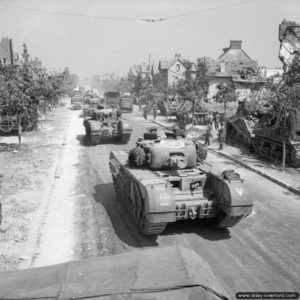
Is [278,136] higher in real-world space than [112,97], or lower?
lower

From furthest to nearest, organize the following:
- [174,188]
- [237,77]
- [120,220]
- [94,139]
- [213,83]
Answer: [213,83] → [237,77] → [94,139] → [120,220] → [174,188]

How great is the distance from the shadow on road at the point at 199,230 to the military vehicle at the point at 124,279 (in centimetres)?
421

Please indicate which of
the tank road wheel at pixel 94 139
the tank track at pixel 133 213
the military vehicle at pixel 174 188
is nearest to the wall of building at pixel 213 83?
the tank road wheel at pixel 94 139

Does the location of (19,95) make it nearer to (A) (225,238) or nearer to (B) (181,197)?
(B) (181,197)

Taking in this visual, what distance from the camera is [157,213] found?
828cm

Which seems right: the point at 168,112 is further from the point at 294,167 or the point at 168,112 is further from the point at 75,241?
the point at 75,241

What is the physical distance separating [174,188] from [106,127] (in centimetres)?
1341

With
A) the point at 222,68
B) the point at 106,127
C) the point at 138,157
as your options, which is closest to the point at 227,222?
the point at 138,157

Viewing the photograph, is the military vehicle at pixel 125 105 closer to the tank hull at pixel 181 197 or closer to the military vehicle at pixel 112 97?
the military vehicle at pixel 112 97

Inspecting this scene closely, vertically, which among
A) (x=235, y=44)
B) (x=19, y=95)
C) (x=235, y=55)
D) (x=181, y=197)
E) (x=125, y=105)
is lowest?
(x=181, y=197)

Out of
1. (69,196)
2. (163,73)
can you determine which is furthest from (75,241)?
(163,73)

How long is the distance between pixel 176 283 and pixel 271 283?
3408mm

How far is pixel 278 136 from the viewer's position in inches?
687

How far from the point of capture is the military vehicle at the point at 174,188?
8.46 meters
